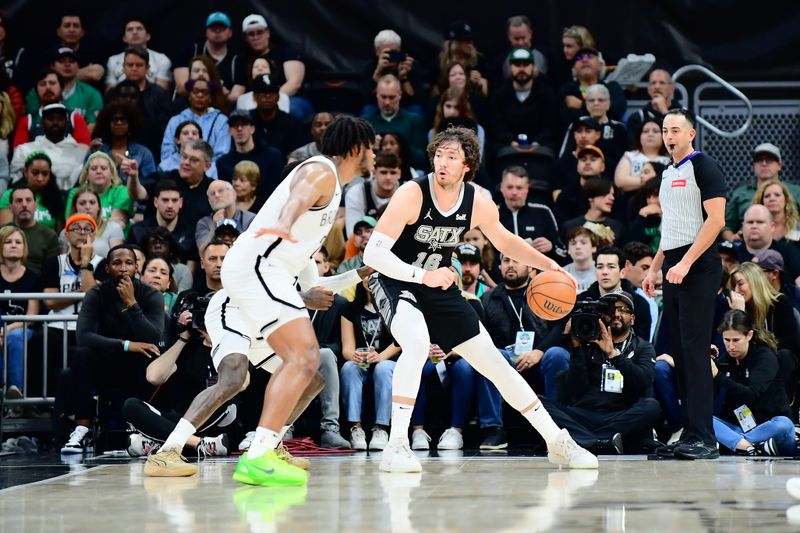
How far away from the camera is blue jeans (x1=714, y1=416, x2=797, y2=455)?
297 inches

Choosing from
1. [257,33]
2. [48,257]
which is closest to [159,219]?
[48,257]

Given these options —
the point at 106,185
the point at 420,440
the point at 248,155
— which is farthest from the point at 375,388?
the point at 106,185

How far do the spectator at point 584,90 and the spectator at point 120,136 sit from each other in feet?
13.0

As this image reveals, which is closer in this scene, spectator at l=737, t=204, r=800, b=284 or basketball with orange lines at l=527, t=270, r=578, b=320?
basketball with orange lines at l=527, t=270, r=578, b=320

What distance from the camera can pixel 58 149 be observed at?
11.2m

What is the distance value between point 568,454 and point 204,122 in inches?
253

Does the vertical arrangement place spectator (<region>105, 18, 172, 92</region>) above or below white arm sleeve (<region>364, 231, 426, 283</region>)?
above

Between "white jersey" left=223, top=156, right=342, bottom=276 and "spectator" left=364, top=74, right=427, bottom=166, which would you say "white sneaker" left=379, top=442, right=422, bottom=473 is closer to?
"white jersey" left=223, top=156, right=342, bottom=276

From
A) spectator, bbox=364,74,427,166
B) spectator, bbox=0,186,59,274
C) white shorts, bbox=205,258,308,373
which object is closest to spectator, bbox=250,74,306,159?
spectator, bbox=364,74,427,166

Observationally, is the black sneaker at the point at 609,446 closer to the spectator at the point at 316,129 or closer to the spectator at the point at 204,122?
the spectator at the point at 316,129

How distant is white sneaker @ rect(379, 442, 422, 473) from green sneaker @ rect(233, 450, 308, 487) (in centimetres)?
66

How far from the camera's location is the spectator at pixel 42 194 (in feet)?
34.7

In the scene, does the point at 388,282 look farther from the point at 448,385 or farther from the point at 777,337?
the point at 777,337

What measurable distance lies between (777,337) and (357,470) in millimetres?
3688
